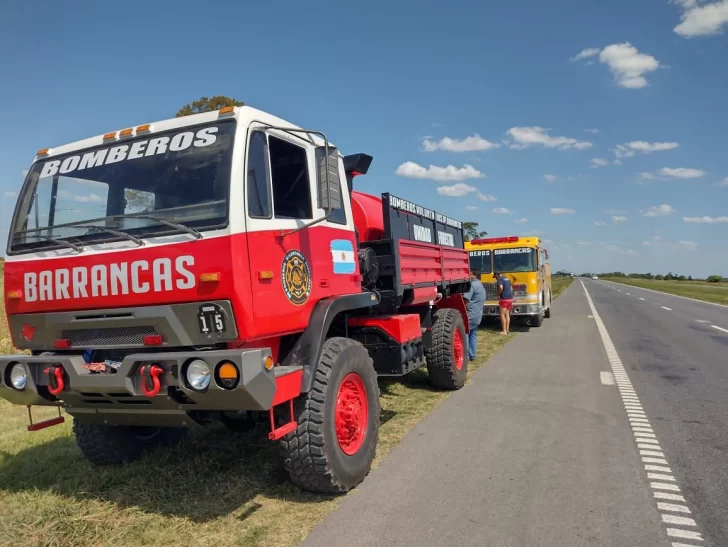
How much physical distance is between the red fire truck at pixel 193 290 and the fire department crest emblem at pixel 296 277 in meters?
0.01

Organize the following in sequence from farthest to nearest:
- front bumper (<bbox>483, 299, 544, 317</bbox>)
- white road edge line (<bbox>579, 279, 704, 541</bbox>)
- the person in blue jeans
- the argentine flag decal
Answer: front bumper (<bbox>483, 299, 544, 317</bbox>) → the person in blue jeans → the argentine flag decal → white road edge line (<bbox>579, 279, 704, 541</bbox>)

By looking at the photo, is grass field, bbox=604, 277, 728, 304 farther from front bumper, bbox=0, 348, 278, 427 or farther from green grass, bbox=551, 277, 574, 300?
front bumper, bbox=0, 348, 278, 427

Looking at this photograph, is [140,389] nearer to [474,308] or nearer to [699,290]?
[474,308]

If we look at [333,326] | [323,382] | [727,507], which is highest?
[333,326]

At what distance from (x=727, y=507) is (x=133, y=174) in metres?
4.76

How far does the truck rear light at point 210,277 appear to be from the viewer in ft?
10.4

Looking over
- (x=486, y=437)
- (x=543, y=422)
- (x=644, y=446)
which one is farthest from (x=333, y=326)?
(x=644, y=446)

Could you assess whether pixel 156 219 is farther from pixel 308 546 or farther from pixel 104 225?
pixel 308 546

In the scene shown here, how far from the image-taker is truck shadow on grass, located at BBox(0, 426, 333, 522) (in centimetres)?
384

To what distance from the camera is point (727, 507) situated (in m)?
3.56

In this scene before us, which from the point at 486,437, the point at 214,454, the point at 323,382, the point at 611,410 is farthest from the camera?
the point at 611,410

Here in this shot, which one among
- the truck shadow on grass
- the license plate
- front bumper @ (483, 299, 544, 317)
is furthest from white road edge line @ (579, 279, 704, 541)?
front bumper @ (483, 299, 544, 317)

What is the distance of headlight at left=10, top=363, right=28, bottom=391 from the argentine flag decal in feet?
7.83

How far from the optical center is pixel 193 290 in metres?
3.24
